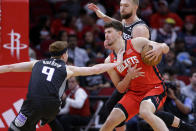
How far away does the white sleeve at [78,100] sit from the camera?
10.0 meters

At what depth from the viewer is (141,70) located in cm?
705

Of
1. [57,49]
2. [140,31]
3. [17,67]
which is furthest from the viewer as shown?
[140,31]

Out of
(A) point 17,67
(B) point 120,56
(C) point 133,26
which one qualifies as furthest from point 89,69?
(C) point 133,26

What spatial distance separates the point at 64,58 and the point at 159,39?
6.32 meters

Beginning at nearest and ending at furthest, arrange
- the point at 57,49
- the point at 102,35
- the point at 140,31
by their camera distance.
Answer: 1. the point at 57,49
2. the point at 140,31
3. the point at 102,35

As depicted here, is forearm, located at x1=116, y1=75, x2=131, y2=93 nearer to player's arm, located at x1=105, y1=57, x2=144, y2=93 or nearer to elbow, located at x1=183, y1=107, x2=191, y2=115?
player's arm, located at x1=105, y1=57, x2=144, y2=93

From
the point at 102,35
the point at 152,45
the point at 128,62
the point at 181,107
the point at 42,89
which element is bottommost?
the point at 181,107

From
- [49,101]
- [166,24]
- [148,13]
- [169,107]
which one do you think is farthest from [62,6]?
[49,101]

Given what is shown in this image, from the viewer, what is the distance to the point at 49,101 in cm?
646

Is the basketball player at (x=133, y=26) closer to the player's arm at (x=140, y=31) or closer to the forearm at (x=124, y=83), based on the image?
the player's arm at (x=140, y=31)

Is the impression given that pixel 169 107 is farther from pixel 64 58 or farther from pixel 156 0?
pixel 156 0

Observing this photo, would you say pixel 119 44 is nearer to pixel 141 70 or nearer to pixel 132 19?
pixel 141 70

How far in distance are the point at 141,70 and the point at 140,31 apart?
760mm

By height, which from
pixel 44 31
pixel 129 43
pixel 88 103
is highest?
pixel 129 43
